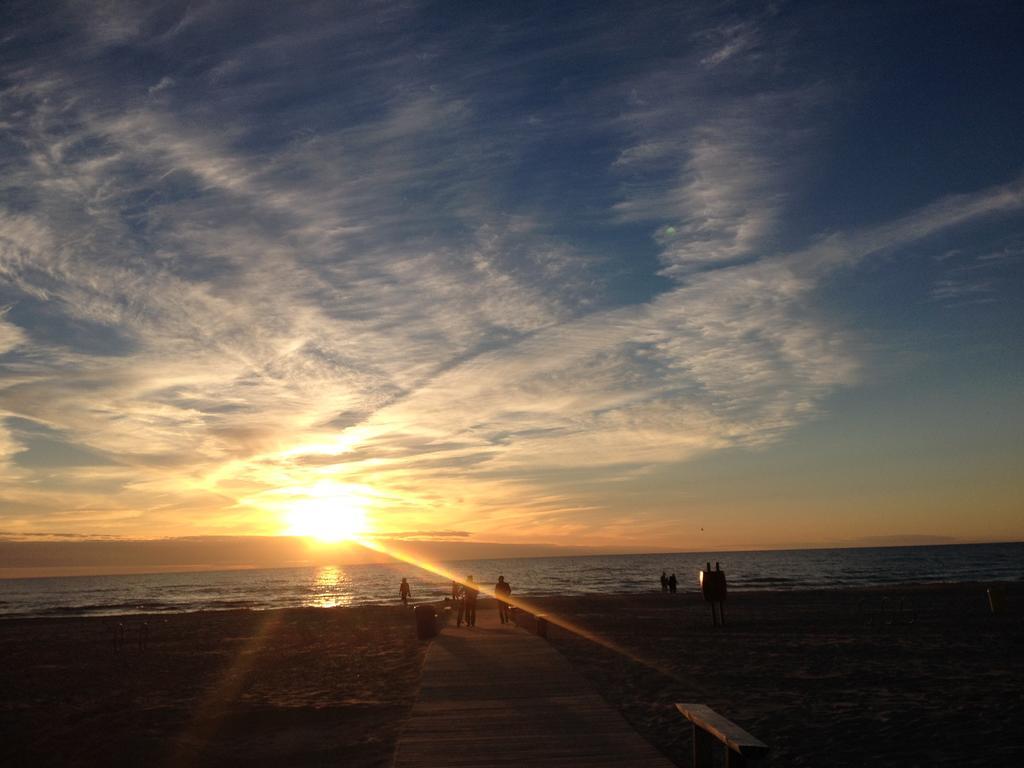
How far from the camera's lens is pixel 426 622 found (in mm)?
21562

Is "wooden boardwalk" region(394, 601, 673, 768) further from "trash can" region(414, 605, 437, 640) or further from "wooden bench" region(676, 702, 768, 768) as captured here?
"trash can" region(414, 605, 437, 640)

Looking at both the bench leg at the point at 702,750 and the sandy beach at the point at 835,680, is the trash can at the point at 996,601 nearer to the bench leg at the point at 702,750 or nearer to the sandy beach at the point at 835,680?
the sandy beach at the point at 835,680

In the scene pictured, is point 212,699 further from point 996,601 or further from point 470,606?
point 996,601

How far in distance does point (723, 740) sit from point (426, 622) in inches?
647

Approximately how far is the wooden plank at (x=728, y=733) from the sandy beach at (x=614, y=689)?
204cm

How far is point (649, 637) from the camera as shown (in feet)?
74.7

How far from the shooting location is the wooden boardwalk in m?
8.11

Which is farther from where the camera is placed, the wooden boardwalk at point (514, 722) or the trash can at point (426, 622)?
the trash can at point (426, 622)

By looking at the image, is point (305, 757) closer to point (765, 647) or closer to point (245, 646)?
point (765, 647)

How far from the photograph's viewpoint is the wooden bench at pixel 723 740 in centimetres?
580

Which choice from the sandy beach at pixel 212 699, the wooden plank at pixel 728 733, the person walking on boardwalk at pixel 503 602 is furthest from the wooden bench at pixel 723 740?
the person walking on boardwalk at pixel 503 602

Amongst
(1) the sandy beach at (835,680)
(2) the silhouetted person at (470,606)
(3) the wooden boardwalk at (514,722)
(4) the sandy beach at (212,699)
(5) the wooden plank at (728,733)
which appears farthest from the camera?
(2) the silhouetted person at (470,606)

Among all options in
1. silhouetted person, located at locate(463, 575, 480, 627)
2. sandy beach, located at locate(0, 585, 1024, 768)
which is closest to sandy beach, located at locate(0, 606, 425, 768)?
sandy beach, located at locate(0, 585, 1024, 768)

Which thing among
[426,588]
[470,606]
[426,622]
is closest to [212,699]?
[426,622]
